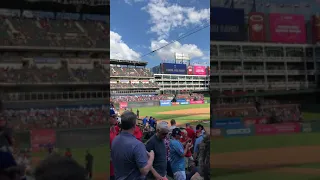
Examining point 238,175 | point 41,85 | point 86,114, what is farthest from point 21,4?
point 238,175

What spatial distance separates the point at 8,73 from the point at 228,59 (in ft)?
6.66

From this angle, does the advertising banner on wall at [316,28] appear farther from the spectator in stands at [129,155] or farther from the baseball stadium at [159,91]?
the baseball stadium at [159,91]

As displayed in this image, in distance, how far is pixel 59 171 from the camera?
1.10 m

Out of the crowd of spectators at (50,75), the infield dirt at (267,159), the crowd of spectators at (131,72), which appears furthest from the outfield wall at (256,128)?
the crowd of spectators at (131,72)

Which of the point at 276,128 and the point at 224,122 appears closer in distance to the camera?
the point at 224,122

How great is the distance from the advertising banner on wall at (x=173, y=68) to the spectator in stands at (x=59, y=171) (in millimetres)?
84393

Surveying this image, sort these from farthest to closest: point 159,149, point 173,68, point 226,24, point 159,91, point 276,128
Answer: point 173,68 < point 159,91 < point 159,149 < point 276,128 < point 226,24

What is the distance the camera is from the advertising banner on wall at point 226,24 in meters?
3.07

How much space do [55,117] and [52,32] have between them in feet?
2.10

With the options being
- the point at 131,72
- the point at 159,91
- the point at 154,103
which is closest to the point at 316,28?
the point at 154,103

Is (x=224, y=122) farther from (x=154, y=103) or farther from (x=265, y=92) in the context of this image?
(x=154, y=103)

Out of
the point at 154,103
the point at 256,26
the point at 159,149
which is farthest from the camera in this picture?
the point at 154,103

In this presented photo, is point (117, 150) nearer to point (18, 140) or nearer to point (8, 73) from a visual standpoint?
point (18, 140)

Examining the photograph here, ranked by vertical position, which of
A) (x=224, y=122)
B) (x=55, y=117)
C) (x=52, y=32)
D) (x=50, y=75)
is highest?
(x=52, y=32)
